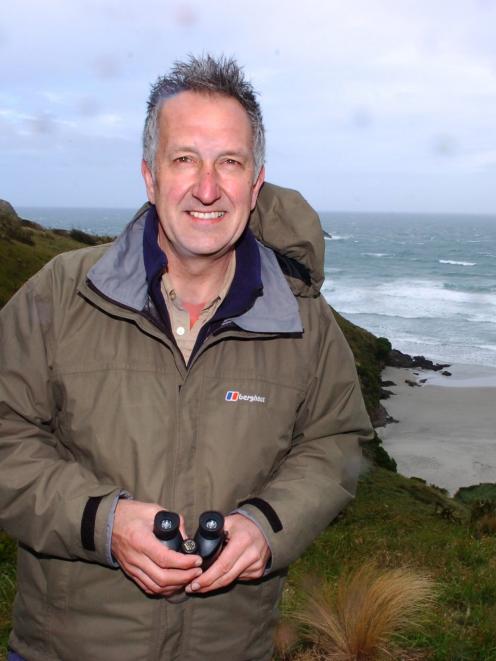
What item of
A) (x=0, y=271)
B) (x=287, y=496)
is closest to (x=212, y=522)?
(x=287, y=496)

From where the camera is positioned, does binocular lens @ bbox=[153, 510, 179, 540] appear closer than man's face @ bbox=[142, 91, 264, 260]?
Yes

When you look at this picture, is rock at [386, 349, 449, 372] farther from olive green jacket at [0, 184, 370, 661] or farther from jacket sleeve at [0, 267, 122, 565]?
jacket sleeve at [0, 267, 122, 565]

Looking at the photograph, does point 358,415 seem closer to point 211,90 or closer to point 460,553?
point 211,90

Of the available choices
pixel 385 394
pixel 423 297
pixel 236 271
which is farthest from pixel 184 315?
pixel 423 297

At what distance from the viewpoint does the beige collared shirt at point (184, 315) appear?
241cm

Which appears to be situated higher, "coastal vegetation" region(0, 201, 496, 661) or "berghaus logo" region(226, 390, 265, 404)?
"berghaus logo" region(226, 390, 265, 404)

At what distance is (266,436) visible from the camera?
7.51 feet

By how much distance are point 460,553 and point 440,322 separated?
41573 mm

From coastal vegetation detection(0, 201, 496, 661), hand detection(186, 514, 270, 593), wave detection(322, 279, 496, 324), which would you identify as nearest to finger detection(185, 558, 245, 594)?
hand detection(186, 514, 270, 593)

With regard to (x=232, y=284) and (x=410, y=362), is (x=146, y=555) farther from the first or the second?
(x=410, y=362)

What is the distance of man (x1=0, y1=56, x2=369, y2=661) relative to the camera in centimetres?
209

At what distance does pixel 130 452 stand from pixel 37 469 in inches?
11.3

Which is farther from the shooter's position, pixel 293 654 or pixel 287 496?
pixel 293 654

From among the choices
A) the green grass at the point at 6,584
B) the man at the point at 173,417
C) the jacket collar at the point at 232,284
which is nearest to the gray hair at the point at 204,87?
the man at the point at 173,417
